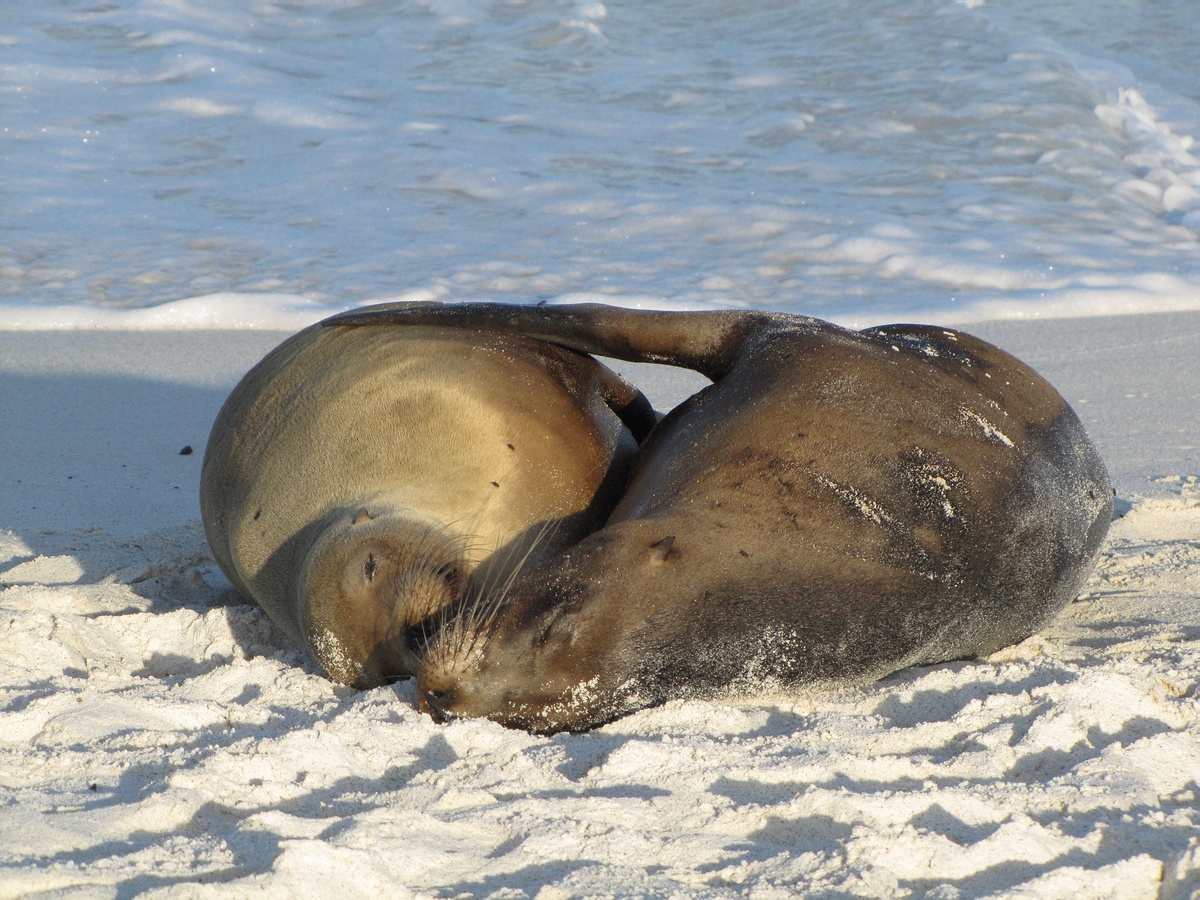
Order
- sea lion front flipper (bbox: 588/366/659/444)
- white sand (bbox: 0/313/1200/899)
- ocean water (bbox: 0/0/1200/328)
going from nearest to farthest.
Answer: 1. white sand (bbox: 0/313/1200/899)
2. sea lion front flipper (bbox: 588/366/659/444)
3. ocean water (bbox: 0/0/1200/328)

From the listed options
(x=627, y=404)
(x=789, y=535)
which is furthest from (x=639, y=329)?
(x=789, y=535)

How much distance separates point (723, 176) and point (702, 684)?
7.49 metres

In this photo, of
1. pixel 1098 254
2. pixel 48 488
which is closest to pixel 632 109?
pixel 1098 254

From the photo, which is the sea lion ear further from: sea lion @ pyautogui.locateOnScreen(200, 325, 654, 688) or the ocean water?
the ocean water

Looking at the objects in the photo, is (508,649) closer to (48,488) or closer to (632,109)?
(48,488)

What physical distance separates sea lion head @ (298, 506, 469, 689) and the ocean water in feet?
13.3

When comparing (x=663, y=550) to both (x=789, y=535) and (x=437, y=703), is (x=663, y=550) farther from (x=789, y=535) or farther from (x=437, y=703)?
(x=437, y=703)

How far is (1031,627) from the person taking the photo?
3.20 metres

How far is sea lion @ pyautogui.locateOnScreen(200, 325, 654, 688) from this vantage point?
9.89 feet

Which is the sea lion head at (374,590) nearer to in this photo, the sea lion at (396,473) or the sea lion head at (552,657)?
the sea lion at (396,473)

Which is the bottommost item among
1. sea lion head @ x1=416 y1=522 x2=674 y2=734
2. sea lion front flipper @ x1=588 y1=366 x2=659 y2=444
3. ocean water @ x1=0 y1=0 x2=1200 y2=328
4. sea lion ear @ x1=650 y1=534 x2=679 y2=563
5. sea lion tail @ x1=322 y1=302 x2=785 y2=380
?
sea lion head @ x1=416 y1=522 x2=674 y2=734

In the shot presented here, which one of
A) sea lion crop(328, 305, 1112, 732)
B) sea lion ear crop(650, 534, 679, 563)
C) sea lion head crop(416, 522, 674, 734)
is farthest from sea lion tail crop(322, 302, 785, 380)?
sea lion head crop(416, 522, 674, 734)

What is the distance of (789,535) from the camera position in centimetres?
284

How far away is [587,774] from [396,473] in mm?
1174
